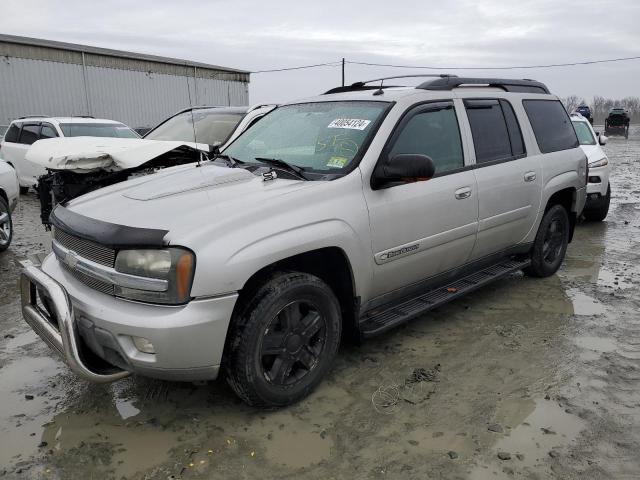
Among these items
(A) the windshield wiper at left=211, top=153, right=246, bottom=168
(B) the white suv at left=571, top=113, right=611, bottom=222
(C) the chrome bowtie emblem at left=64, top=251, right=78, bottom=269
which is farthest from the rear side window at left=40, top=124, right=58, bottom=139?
(B) the white suv at left=571, top=113, right=611, bottom=222

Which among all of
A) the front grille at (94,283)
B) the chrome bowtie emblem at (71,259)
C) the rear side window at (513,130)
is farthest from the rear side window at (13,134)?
the rear side window at (513,130)

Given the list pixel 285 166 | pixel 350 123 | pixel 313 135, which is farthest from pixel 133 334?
pixel 350 123

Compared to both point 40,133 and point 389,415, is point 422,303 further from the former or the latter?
point 40,133

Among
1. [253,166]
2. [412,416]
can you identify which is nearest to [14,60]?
[253,166]

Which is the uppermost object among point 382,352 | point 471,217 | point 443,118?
point 443,118

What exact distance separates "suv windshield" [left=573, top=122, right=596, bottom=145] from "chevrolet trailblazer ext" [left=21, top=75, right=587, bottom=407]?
4.97 m

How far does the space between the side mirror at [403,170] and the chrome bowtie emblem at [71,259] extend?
5.85ft

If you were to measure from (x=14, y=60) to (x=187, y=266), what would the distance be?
830 inches

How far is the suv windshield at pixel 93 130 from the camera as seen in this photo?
32.2 ft

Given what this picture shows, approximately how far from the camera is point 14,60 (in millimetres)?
19344

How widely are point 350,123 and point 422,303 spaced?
4.51 feet

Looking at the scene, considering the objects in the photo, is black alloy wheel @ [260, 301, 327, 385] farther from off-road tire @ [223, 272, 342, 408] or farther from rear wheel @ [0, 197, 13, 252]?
rear wheel @ [0, 197, 13, 252]

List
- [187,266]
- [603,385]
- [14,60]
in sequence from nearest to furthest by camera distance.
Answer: [187,266], [603,385], [14,60]

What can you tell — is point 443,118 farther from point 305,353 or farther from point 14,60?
point 14,60
